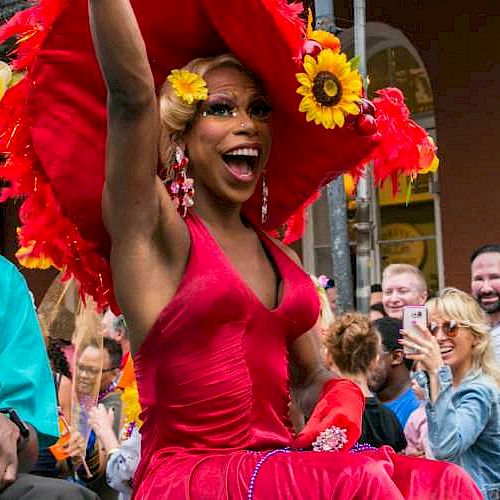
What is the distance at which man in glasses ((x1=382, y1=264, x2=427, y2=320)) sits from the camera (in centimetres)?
600

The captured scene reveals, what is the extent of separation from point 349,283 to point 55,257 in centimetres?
471

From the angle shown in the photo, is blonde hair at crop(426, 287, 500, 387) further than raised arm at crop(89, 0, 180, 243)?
Yes

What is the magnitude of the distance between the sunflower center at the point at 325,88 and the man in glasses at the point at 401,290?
3.09 metres

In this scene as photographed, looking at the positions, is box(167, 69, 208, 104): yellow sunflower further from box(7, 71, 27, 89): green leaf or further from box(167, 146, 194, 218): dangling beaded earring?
box(7, 71, 27, 89): green leaf

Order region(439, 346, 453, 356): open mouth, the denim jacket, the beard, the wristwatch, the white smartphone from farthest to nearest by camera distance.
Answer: the beard, region(439, 346, 453, 356): open mouth, the white smartphone, the denim jacket, the wristwatch

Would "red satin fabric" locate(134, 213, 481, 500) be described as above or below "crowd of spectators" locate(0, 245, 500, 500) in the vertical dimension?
above

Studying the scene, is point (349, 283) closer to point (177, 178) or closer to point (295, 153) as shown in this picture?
point (295, 153)

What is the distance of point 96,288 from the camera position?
3102mm

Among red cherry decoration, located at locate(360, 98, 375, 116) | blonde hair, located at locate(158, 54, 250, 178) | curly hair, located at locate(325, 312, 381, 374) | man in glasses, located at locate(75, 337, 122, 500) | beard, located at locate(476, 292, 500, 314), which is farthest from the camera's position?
beard, located at locate(476, 292, 500, 314)

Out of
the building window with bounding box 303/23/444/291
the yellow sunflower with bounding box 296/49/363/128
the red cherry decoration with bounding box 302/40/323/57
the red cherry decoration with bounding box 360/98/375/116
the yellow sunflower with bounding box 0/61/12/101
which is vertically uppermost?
the red cherry decoration with bounding box 302/40/323/57

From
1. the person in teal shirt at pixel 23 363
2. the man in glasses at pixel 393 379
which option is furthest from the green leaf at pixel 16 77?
the man in glasses at pixel 393 379

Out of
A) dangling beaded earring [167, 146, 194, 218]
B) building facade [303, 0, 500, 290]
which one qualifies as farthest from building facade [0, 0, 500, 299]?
dangling beaded earring [167, 146, 194, 218]

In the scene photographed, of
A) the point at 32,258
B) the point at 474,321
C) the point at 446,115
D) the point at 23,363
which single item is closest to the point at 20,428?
the point at 23,363

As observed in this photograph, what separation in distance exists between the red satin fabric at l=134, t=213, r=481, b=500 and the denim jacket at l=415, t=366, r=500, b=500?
1557 millimetres
